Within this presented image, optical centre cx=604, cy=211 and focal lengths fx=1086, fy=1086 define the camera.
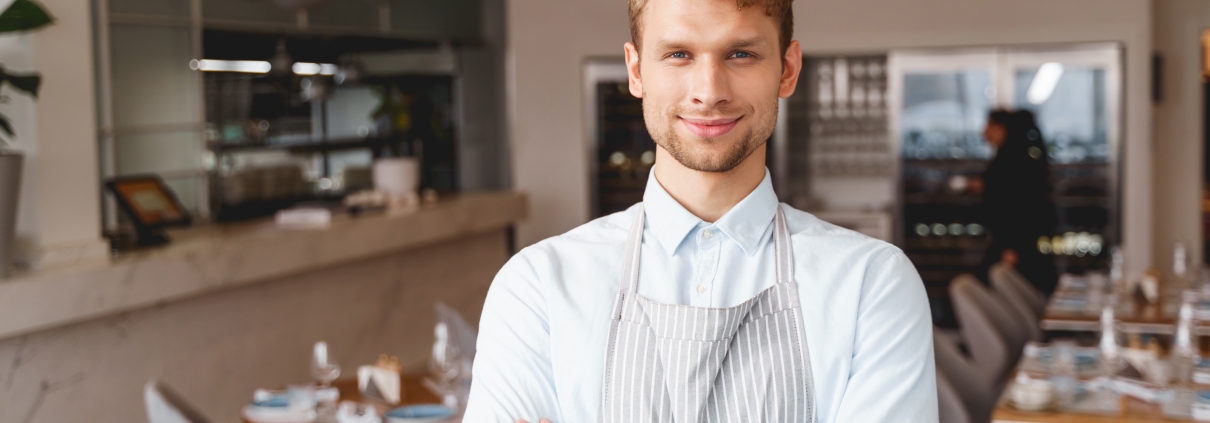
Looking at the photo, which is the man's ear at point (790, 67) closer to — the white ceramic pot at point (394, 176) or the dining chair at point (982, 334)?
Answer: the dining chair at point (982, 334)

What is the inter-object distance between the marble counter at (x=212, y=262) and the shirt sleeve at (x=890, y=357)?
305 cm

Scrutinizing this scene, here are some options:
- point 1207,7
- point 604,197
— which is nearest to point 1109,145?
point 1207,7

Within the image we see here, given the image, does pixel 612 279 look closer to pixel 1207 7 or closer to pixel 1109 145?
pixel 1109 145

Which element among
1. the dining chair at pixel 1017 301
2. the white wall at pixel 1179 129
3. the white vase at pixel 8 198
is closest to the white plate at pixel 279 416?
the white vase at pixel 8 198

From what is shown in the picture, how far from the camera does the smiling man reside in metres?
1.19

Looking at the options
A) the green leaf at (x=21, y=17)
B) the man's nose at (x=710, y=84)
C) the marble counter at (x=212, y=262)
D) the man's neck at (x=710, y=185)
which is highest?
the green leaf at (x=21, y=17)

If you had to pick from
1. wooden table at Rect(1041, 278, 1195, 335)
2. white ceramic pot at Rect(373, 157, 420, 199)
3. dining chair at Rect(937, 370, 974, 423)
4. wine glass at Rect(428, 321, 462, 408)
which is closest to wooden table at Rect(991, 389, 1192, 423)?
dining chair at Rect(937, 370, 974, 423)

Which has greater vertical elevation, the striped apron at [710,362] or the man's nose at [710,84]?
the man's nose at [710,84]

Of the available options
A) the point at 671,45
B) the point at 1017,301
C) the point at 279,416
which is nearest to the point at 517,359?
the point at 671,45

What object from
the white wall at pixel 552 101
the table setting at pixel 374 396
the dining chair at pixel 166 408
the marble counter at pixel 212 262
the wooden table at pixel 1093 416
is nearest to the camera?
the wooden table at pixel 1093 416

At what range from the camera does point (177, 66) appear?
563 cm

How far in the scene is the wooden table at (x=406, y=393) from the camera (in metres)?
3.29

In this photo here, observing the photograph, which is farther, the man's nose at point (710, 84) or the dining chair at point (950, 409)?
the dining chair at point (950, 409)

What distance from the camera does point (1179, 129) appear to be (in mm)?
7051
